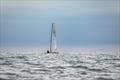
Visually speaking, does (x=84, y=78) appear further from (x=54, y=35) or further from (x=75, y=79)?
(x=54, y=35)

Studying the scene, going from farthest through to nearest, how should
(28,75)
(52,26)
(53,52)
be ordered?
(53,52)
(52,26)
(28,75)

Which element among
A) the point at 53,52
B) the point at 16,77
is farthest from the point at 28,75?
the point at 53,52

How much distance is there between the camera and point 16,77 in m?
29.2

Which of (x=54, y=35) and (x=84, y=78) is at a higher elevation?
(x=54, y=35)

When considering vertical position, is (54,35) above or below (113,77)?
above

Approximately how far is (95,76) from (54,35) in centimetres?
4736

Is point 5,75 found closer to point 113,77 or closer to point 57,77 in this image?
point 57,77

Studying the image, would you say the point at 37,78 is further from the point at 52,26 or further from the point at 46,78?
the point at 52,26

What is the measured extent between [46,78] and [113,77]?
20.3 feet

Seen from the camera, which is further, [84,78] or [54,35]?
[54,35]

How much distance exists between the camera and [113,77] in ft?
97.4

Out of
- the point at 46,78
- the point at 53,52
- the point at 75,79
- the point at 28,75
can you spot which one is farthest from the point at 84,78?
the point at 53,52

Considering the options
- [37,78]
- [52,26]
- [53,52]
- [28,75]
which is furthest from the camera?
[53,52]

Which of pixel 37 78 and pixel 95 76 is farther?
pixel 95 76
